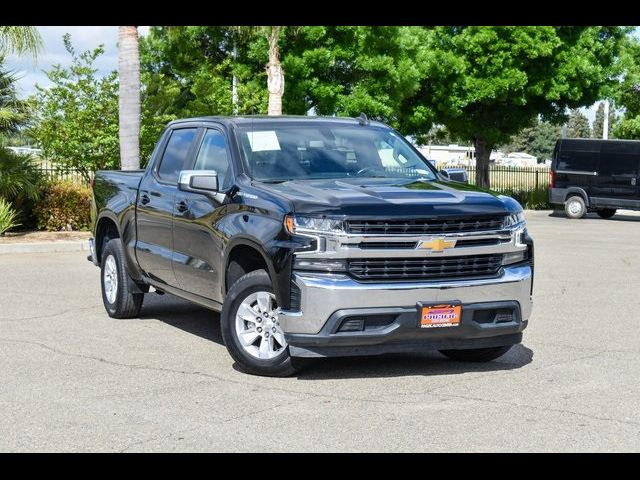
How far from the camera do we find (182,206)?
370 inches

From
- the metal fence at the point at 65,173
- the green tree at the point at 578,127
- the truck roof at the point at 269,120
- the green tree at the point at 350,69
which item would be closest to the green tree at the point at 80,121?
the metal fence at the point at 65,173

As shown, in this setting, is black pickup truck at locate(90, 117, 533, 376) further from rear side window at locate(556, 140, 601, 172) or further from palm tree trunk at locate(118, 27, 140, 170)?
rear side window at locate(556, 140, 601, 172)

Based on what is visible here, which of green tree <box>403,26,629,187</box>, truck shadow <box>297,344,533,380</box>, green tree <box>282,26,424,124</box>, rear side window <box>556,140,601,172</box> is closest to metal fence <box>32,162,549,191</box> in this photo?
green tree <box>403,26,629,187</box>

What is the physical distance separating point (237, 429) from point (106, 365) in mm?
2398

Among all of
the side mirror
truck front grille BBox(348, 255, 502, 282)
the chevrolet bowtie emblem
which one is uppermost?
the side mirror

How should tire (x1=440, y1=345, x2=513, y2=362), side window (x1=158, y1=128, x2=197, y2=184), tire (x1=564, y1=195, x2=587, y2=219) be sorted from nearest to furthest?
tire (x1=440, y1=345, x2=513, y2=362), side window (x1=158, y1=128, x2=197, y2=184), tire (x1=564, y1=195, x2=587, y2=219)

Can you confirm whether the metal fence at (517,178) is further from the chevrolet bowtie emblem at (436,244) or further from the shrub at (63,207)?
the chevrolet bowtie emblem at (436,244)

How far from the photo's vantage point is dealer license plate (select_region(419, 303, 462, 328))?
7738 mm

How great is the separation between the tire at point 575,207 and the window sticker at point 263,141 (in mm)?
23543

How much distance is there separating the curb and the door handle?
960cm

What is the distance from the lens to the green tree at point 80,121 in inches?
999

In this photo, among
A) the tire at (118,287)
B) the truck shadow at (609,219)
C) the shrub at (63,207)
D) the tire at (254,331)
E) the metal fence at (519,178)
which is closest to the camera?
the tire at (254,331)

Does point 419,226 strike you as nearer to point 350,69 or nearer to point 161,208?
point 161,208
